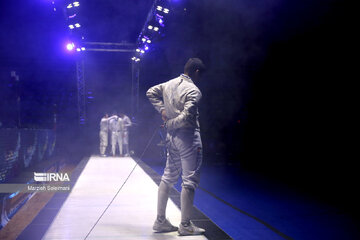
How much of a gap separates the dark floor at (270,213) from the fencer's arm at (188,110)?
1438 mm

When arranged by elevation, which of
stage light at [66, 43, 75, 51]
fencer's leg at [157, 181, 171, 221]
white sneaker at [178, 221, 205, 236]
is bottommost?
white sneaker at [178, 221, 205, 236]

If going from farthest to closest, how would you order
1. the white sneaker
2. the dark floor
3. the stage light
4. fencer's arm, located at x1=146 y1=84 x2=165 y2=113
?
the stage light, the dark floor, fencer's arm, located at x1=146 y1=84 x2=165 y2=113, the white sneaker

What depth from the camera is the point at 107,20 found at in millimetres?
9648

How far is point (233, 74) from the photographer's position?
11891mm

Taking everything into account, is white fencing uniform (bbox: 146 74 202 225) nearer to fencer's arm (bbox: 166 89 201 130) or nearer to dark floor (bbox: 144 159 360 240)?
fencer's arm (bbox: 166 89 201 130)

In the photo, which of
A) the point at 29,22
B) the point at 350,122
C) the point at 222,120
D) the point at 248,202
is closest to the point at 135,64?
the point at 222,120

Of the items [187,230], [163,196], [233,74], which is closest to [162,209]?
[163,196]

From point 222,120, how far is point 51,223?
976 cm

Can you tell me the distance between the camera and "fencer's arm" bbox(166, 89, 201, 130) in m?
1.96

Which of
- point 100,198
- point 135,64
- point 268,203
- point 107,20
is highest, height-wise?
point 107,20

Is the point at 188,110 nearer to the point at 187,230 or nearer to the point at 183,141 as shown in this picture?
the point at 183,141

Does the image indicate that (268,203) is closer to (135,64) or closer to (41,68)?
(135,64)

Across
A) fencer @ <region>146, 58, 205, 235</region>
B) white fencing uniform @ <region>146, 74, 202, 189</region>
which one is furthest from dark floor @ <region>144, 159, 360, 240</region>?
white fencing uniform @ <region>146, 74, 202, 189</region>

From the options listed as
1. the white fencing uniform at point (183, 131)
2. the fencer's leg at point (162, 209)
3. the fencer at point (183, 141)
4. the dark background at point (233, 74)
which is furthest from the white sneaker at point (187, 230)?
the dark background at point (233, 74)
